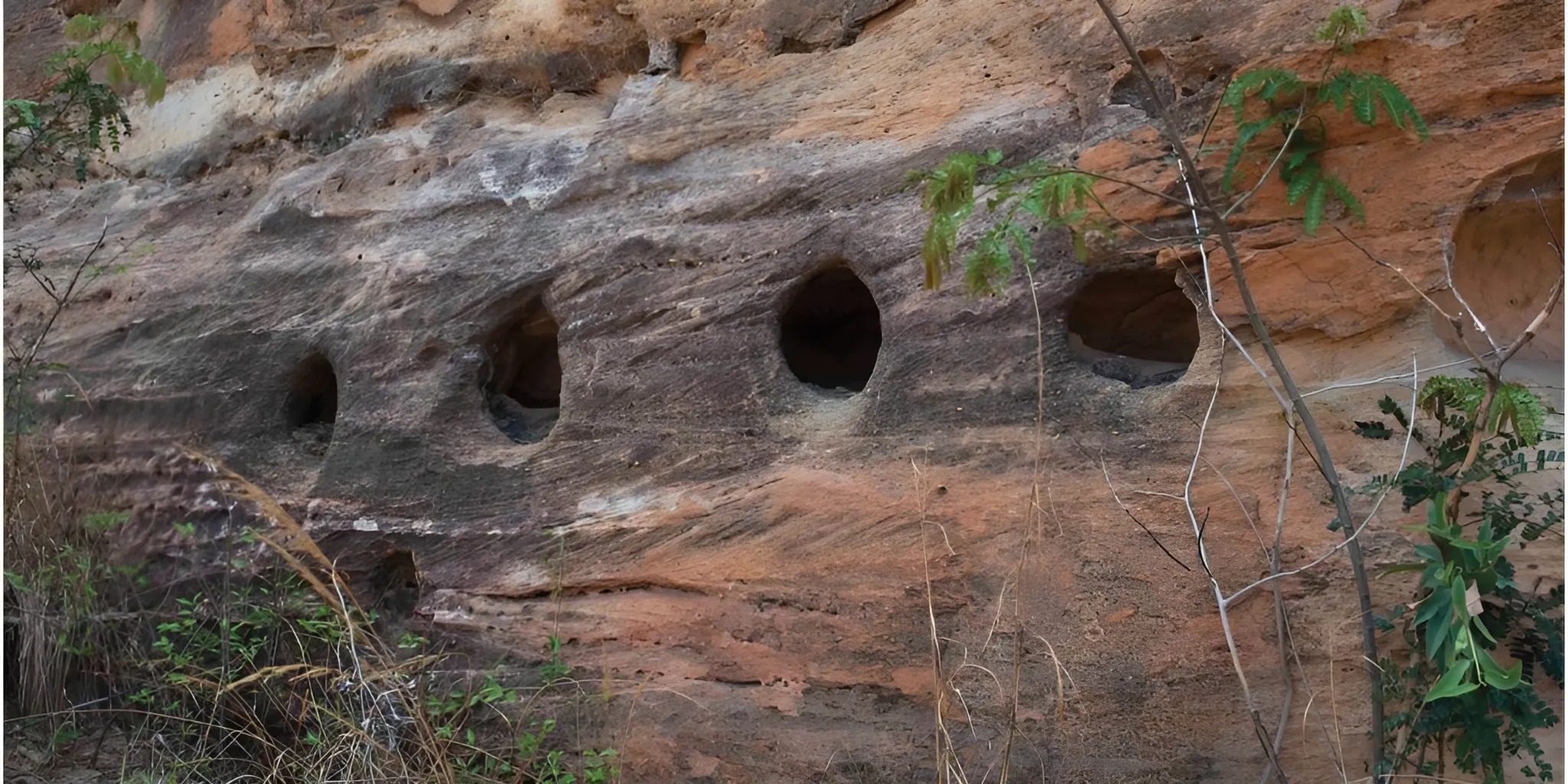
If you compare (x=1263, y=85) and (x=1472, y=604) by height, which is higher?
(x=1263, y=85)

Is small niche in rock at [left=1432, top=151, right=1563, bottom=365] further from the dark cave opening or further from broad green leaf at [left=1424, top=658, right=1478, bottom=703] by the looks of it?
the dark cave opening

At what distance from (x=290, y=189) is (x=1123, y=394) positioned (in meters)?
2.94

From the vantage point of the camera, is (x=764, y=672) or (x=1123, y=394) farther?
(x=764, y=672)

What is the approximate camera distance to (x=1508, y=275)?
2.90 metres

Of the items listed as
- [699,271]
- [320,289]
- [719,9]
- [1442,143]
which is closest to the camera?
[1442,143]

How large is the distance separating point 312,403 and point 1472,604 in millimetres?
3534

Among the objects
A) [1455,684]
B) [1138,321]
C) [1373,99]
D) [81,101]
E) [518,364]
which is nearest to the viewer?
[1455,684]

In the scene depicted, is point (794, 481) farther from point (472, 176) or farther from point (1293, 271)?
point (472, 176)

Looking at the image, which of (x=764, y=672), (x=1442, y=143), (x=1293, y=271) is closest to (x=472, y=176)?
(x=764, y=672)

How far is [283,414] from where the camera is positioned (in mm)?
4141

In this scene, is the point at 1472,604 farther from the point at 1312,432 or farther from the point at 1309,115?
the point at 1309,115

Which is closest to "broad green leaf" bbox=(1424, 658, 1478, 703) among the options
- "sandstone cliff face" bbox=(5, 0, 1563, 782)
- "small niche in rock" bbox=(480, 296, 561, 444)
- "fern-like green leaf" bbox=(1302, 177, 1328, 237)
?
"sandstone cliff face" bbox=(5, 0, 1563, 782)

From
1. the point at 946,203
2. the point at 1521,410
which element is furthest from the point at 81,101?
the point at 1521,410

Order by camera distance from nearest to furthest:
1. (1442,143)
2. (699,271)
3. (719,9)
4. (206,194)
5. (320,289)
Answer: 1. (1442,143)
2. (699,271)
3. (719,9)
4. (320,289)
5. (206,194)
